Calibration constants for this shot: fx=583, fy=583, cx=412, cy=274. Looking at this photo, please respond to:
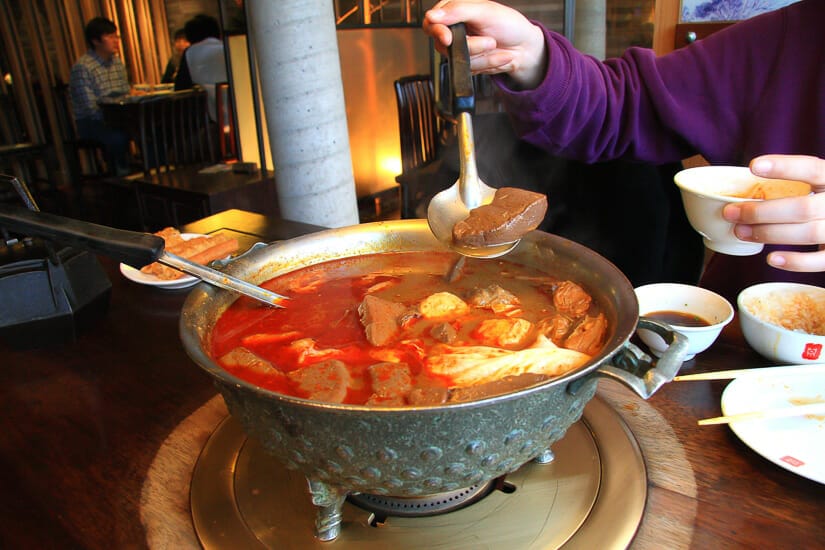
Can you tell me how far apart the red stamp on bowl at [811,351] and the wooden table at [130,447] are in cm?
10

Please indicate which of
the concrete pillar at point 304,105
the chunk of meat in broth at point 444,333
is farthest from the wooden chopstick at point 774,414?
the concrete pillar at point 304,105

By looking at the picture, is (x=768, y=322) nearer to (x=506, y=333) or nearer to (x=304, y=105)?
(x=506, y=333)

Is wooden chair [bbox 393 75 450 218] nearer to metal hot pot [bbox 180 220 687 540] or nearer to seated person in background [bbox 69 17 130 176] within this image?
metal hot pot [bbox 180 220 687 540]

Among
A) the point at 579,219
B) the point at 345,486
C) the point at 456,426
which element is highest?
the point at 456,426

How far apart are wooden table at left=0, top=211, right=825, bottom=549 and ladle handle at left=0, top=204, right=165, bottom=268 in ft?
1.57

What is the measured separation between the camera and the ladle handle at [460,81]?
125 centimetres

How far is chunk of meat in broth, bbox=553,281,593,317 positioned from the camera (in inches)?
49.3

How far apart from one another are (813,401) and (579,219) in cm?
219

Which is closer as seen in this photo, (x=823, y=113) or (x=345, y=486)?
(x=345, y=486)

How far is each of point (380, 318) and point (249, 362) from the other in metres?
0.29

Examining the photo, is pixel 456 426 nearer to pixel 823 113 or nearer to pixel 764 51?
pixel 823 113

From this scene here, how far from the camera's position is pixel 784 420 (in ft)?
3.85

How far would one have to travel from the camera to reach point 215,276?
1148mm

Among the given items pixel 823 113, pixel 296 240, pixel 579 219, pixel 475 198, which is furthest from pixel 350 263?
pixel 579 219
